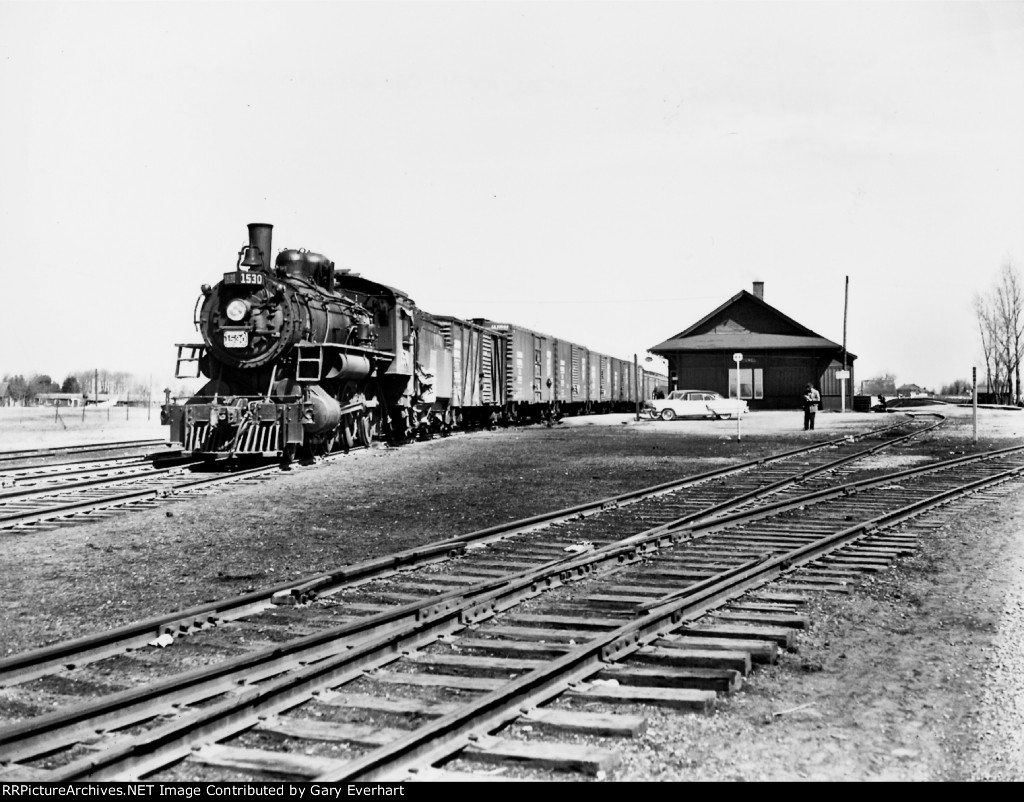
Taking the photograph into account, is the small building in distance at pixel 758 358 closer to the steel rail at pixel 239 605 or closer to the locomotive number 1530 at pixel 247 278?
the locomotive number 1530 at pixel 247 278

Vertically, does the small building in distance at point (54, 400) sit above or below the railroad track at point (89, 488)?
above

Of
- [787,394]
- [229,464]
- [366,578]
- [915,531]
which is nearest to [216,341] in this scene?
[229,464]

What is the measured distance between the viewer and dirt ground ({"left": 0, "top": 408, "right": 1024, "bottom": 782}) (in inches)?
157

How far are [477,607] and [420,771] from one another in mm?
2555

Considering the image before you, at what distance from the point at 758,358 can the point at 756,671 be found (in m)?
43.8

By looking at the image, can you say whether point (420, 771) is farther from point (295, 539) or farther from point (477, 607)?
point (295, 539)

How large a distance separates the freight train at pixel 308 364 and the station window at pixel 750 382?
24246mm

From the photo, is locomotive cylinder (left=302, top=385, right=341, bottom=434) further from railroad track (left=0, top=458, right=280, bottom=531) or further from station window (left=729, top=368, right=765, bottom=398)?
station window (left=729, top=368, right=765, bottom=398)

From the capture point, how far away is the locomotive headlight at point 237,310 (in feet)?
54.2

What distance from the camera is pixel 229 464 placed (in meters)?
17.5

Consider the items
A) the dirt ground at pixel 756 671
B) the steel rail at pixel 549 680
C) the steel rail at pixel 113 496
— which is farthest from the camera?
the steel rail at pixel 113 496

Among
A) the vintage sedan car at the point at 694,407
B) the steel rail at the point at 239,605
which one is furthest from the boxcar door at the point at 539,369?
the steel rail at the point at 239,605

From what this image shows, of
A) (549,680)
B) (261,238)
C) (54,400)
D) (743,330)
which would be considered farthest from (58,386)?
(549,680)

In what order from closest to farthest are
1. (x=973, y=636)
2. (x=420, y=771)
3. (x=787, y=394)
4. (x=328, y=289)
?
(x=420, y=771) → (x=973, y=636) → (x=328, y=289) → (x=787, y=394)
